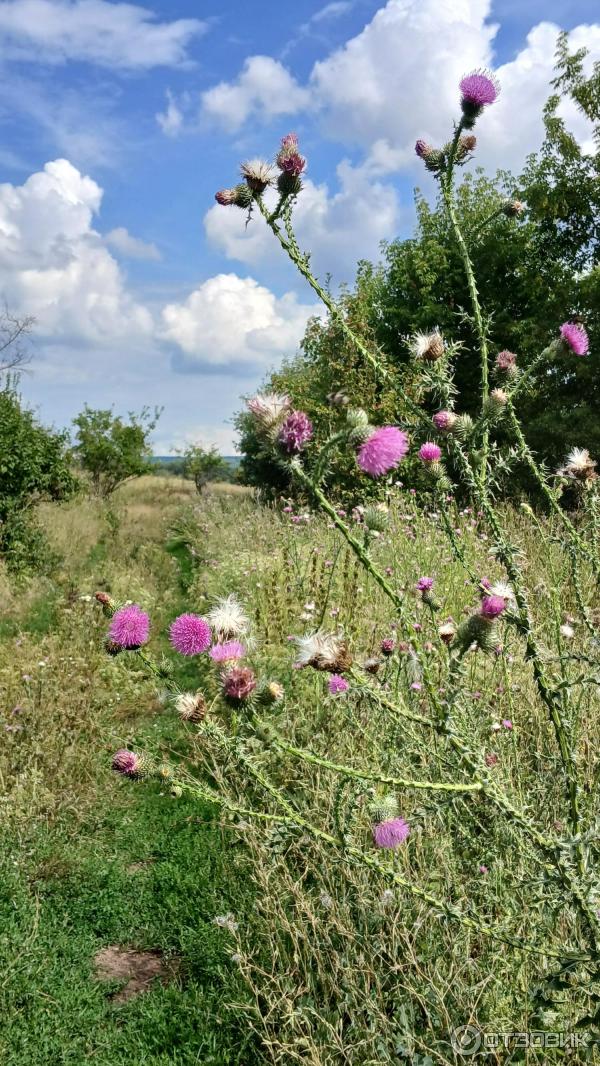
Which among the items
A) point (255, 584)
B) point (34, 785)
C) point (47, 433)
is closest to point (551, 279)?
point (47, 433)

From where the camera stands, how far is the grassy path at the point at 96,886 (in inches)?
102

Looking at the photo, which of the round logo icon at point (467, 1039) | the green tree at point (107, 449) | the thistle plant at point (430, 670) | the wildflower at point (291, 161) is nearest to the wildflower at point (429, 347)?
the thistle plant at point (430, 670)

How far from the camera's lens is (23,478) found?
34.9ft

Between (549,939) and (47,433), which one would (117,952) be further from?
(47,433)

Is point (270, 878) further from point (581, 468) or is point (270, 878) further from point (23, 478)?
point (23, 478)

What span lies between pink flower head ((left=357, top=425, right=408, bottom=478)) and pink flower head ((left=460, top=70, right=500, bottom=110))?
4.50 ft

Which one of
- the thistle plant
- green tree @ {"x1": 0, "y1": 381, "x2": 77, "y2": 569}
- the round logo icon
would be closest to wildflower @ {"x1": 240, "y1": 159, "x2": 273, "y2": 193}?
the thistle plant

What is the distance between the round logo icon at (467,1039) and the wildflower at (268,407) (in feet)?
4.89

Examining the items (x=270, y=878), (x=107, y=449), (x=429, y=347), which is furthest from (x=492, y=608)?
(x=107, y=449)

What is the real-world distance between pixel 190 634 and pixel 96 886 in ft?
7.30

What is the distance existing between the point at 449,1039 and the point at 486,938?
15.2 inches

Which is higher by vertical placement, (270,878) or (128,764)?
(128,764)

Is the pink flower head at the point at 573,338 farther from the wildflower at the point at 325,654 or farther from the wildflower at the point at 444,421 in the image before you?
the wildflower at the point at 325,654

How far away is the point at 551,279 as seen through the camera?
19828 mm
